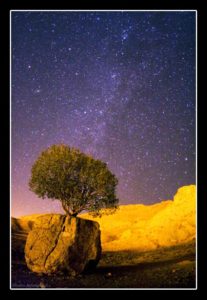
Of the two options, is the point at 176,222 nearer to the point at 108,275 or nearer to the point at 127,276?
the point at 127,276

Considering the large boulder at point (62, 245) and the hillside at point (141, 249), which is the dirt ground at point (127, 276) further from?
the large boulder at point (62, 245)

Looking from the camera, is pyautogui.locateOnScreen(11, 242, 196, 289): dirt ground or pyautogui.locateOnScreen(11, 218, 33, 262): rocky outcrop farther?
pyautogui.locateOnScreen(11, 218, 33, 262): rocky outcrop

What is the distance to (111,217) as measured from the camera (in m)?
31.9

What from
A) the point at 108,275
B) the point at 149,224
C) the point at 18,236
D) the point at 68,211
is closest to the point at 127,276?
the point at 108,275

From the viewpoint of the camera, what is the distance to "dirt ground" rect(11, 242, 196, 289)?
21344mm

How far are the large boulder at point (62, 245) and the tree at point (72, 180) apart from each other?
775 millimetres

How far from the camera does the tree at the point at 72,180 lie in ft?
73.4

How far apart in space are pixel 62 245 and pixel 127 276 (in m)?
3.27

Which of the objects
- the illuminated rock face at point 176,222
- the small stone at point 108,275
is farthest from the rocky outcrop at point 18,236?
the illuminated rock face at point 176,222

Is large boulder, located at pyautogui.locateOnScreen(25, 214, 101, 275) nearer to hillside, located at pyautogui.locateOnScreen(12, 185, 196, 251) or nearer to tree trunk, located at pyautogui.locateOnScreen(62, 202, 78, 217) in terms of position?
tree trunk, located at pyautogui.locateOnScreen(62, 202, 78, 217)

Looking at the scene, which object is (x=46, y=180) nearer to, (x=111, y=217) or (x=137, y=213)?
(x=137, y=213)

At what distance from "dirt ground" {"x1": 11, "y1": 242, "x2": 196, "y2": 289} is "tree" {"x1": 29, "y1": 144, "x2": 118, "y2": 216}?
9.56ft

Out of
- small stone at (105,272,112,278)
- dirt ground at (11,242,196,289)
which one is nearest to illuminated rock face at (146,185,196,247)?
dirt ground at (11,242,196,289)
